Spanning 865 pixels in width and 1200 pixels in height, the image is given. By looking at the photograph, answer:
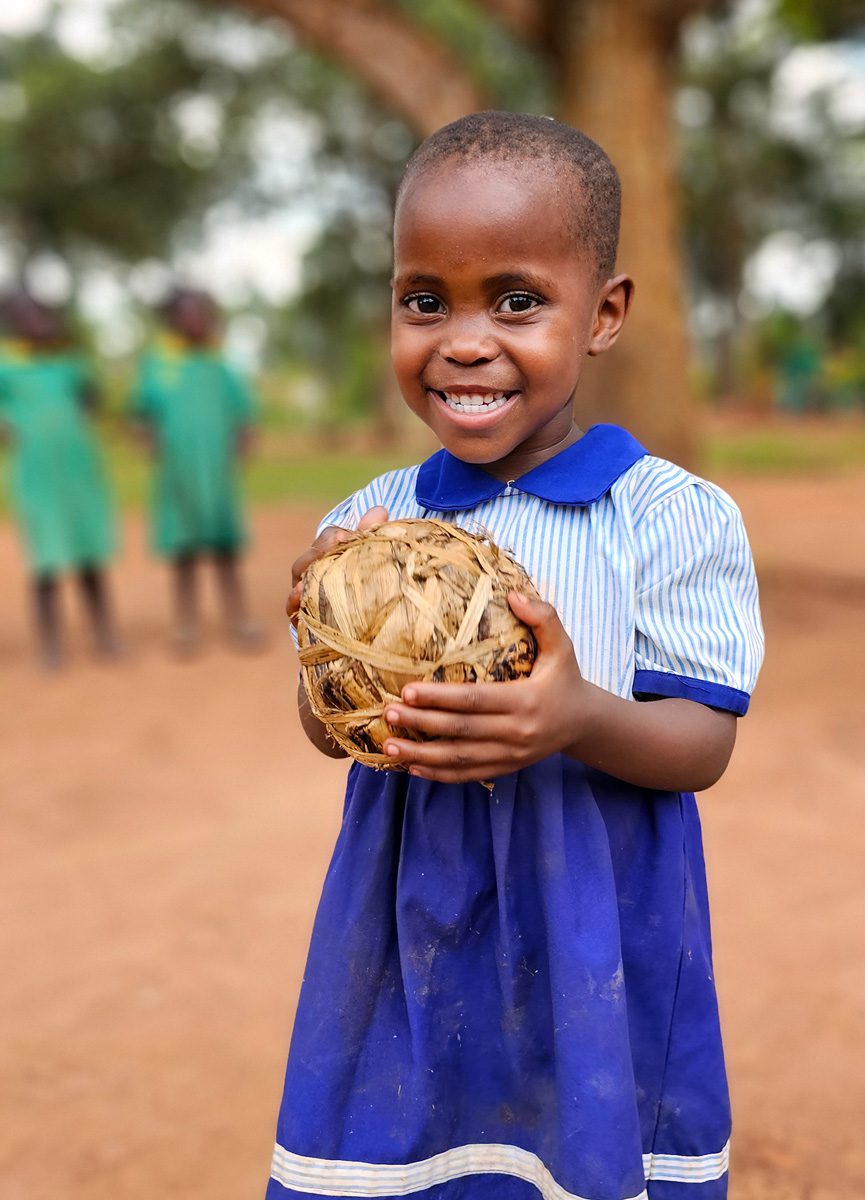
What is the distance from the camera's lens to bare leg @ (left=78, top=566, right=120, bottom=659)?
21.0ft

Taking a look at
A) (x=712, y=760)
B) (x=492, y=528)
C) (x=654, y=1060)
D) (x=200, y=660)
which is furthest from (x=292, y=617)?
(x=200, y=660)

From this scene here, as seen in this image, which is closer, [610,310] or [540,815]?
[540,815]

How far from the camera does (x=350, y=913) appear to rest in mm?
1518

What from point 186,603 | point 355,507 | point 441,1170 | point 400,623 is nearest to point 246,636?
point 186,603

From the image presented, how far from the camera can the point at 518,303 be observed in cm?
141

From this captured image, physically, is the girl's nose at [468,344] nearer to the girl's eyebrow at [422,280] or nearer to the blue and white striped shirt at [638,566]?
the girl's eyebrow at [422,280]

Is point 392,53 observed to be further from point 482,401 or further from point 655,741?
point 655,741

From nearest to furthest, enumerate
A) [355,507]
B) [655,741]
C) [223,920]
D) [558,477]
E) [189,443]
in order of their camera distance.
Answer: [655,741], [558,477], [355,507], [223,920], [189,443]

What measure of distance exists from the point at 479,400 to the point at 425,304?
137mm

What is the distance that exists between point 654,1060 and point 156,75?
1835cm

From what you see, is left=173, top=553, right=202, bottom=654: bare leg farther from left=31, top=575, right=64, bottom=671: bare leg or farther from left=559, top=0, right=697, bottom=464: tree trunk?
left=559, top=0, right=697, bottom=464: tree trunk

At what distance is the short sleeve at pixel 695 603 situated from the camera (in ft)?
4.57

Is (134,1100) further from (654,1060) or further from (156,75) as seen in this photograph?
(156,75)

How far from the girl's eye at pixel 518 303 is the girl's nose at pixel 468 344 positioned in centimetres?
4
